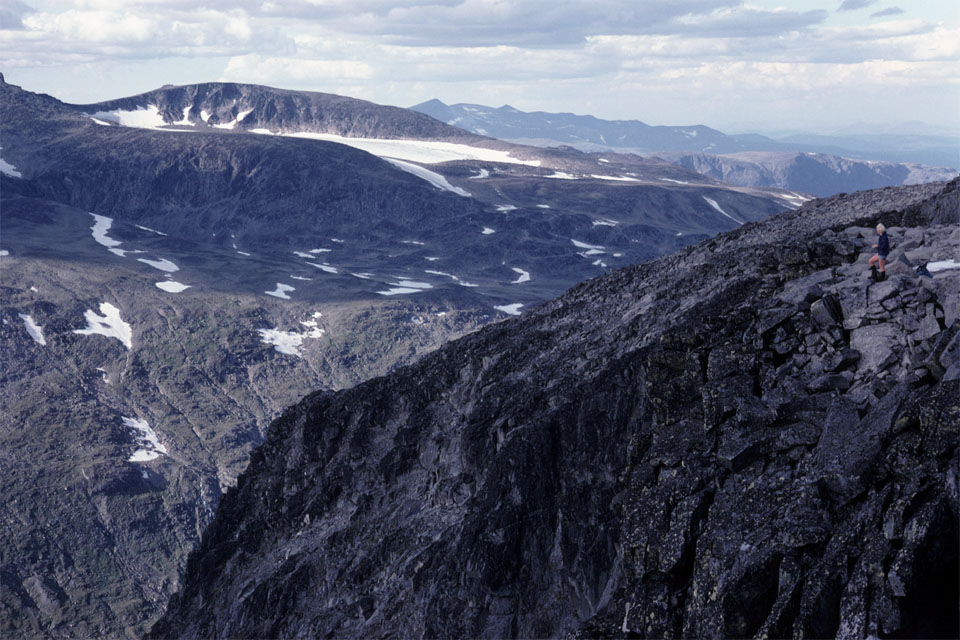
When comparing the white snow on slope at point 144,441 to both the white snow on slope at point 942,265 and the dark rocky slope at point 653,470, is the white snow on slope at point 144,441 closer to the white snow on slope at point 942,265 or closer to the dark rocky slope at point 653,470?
the dark rocky slope at point 653,470

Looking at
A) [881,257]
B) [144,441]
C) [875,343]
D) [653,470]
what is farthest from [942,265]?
[144,441]

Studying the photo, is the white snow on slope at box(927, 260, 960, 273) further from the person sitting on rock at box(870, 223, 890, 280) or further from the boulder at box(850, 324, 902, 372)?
the boulder at box(850, 324, 902, 372)

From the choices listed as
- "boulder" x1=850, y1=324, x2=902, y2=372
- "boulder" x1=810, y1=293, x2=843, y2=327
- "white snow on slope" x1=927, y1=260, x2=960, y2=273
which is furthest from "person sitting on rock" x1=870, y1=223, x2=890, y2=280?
"boulder" x1=850, y1=324, x2=902, y2=372

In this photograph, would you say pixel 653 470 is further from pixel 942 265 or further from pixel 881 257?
pixel 942 265

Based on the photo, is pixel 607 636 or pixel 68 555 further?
pixel 68 555

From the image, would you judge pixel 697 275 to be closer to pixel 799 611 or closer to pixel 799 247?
pixel 799 247

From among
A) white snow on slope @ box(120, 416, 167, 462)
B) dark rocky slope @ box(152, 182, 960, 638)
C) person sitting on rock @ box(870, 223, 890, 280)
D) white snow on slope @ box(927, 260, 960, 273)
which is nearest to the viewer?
dark rocky slope @ box(152, 182, 960, 638)

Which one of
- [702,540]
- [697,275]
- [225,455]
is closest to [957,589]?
[702,540]
